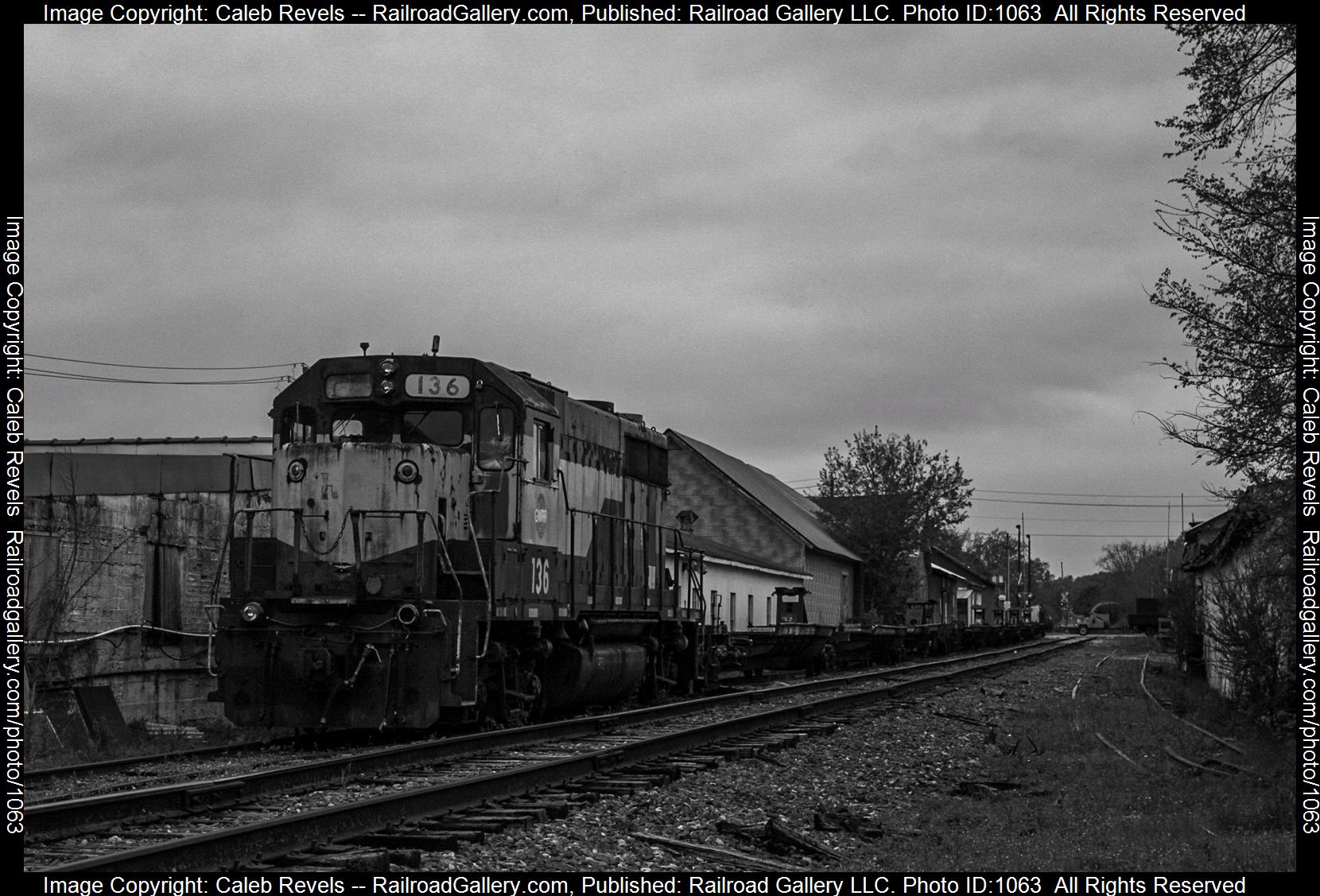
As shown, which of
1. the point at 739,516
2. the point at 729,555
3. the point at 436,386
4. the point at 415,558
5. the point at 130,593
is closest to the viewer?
the point at 415,558

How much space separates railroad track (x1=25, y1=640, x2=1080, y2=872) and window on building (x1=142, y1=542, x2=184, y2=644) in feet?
19.3

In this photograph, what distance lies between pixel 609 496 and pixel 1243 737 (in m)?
8.49

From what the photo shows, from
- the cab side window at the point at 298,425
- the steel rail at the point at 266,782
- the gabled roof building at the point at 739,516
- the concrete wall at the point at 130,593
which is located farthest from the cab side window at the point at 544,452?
the gabled roof building at the point at 739,516

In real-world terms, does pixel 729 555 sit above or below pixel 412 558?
above

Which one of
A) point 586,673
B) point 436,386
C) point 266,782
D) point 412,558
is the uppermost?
point 436,386

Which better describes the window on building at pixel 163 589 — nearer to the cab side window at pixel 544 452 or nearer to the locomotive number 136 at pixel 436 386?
the locomotive number 136 at pixel 436 386

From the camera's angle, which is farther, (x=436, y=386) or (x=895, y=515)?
(x=895, y=515)

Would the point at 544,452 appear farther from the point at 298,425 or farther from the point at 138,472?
the point at 138,472

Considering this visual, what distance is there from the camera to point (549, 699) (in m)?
16.2

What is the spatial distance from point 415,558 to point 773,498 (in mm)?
44452

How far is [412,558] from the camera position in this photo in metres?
13.4

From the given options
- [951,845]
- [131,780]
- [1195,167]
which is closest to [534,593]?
[131,780]

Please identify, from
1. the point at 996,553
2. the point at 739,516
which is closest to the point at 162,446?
the point at 739,516
